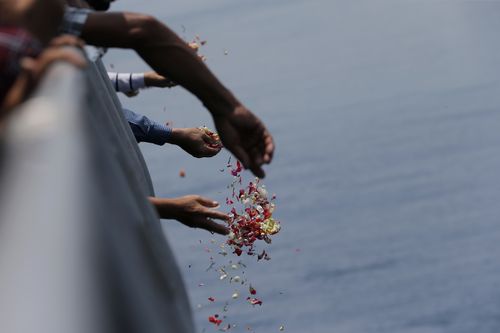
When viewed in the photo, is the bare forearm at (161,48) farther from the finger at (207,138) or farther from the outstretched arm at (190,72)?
the finger at (207,138)

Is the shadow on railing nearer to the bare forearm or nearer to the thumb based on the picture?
the bare forearm

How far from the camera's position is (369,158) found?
109562 millimetres

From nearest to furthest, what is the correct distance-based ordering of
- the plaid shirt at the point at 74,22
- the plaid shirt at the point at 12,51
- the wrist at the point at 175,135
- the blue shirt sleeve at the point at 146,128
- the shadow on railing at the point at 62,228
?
the shadow on railing at the point at 62,228 < the plaid shirt at the point at 12,51 < the plaid shirt at the point at 74,22 < the wrist at the point at 175,135 < the blue shirt sleeve at the point at 146,128

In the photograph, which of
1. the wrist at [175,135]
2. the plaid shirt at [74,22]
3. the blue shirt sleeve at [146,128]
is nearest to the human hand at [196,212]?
the plaid shirt at [74,22]

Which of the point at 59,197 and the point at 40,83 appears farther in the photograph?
the point at 40,83

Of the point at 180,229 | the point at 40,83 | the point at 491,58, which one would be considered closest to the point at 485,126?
the point at 491,58

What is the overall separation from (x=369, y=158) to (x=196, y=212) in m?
102

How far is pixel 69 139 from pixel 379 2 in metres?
115

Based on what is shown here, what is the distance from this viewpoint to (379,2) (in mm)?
118875

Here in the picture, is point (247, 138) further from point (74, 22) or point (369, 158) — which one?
point (369, 158)

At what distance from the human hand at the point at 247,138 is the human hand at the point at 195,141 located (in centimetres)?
396

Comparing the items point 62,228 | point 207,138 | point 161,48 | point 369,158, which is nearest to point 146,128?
point 207,138

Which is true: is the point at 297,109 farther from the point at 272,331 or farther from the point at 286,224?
the point at 272,331

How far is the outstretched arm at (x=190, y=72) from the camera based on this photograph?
613 centimetres
